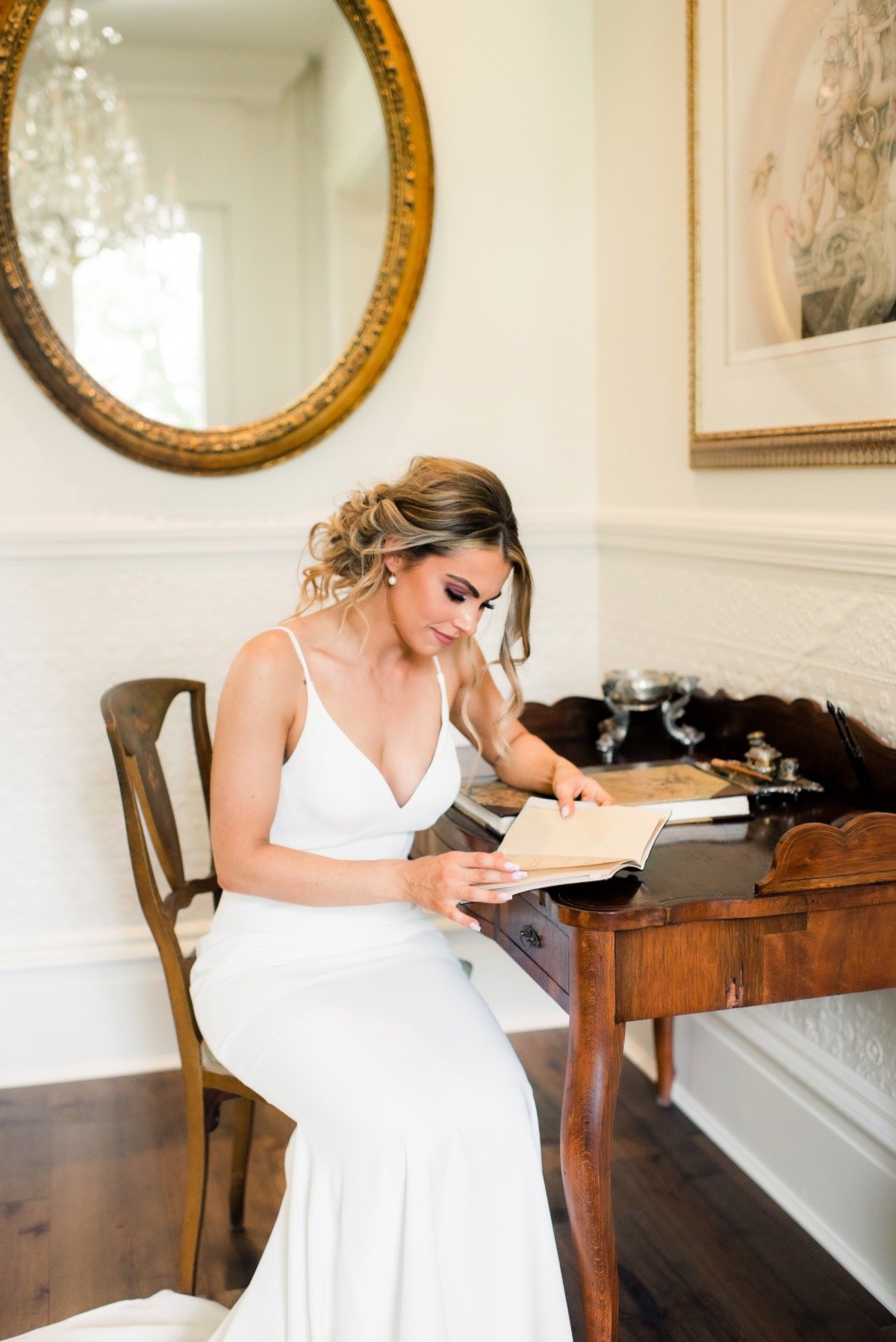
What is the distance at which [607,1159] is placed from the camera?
165cm

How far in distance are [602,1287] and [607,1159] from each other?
6.6 inches

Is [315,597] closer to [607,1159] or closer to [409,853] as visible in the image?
[409,853]

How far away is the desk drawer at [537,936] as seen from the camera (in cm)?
165

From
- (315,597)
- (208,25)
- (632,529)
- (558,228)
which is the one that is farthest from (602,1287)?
(208,25)

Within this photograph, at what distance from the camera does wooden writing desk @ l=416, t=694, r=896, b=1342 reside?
5.18 feet

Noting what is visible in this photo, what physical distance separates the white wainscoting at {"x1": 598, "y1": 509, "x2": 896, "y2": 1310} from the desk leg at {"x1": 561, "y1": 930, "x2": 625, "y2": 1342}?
65 centimetres

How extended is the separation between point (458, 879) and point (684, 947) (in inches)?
12.0

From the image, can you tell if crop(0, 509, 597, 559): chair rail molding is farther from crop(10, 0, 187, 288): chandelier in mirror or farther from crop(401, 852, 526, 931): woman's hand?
crop(401, 852, 526, 931): woman's hand

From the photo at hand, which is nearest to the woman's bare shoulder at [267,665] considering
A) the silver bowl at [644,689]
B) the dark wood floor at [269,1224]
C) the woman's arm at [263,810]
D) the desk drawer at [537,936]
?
the woman's arm at [263,810]

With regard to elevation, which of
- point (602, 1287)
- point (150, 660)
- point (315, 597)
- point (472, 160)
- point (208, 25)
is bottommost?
point (602, 1287)

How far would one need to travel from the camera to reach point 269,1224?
7.52 ft

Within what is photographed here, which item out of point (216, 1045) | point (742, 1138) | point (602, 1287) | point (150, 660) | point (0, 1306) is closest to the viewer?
point (602, 1287)

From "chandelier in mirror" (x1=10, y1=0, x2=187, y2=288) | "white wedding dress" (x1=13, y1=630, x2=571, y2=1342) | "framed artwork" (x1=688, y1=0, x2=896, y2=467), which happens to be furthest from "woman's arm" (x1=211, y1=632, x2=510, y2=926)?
"chandelier in mirror" (x1=10, y1=0, x2=187, y2=288)

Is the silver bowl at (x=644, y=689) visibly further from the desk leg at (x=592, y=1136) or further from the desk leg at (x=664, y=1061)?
the desk leg at (x=592, y=1136)
